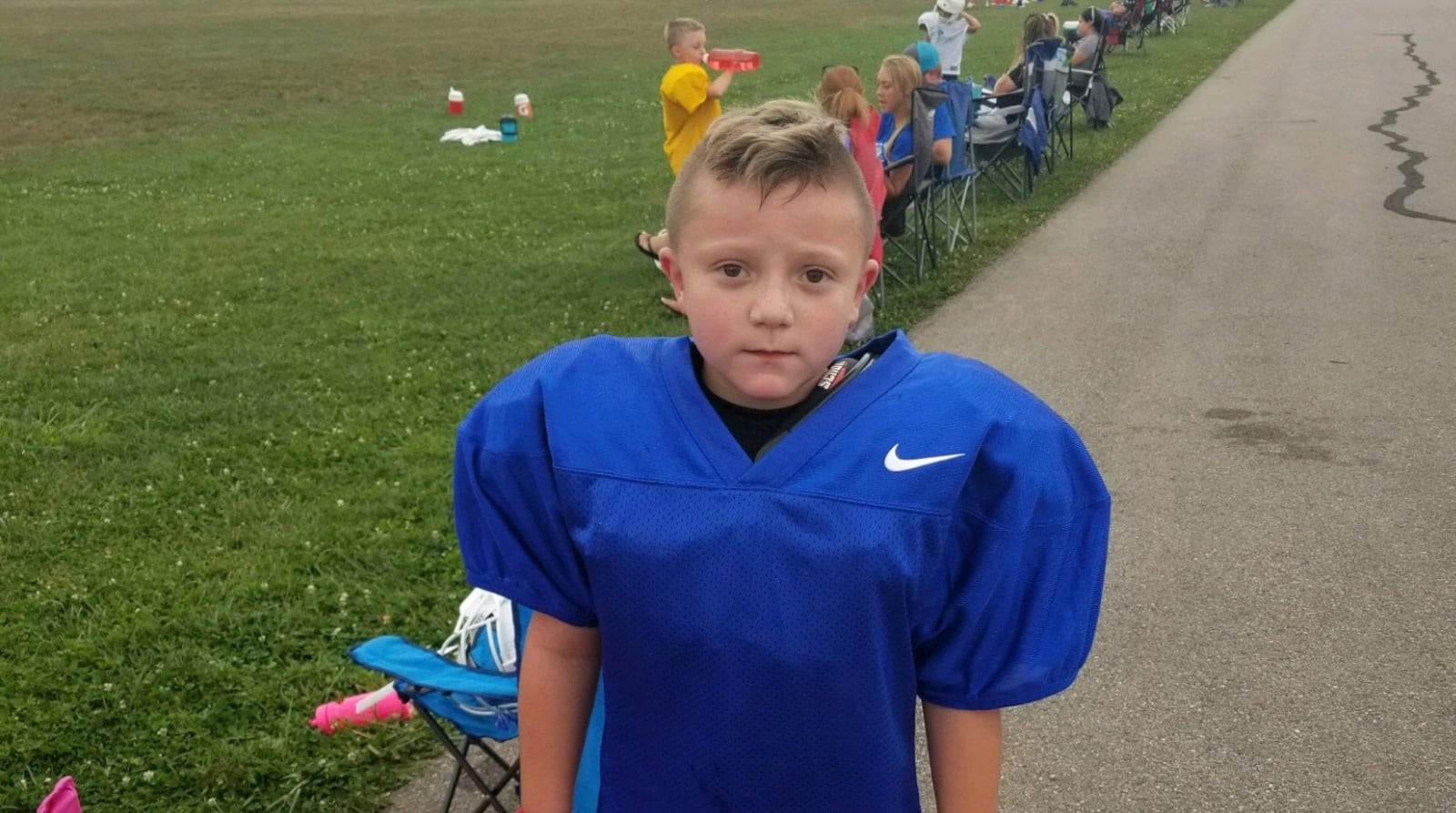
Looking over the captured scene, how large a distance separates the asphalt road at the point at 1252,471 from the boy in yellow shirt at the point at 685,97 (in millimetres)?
1875

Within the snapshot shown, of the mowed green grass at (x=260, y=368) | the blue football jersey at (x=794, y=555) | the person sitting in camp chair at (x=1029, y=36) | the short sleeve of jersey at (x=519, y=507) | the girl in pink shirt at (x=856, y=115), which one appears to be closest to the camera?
the blue football jersey at (x=794, y=555)

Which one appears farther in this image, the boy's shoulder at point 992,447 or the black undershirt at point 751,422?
the black undershirt at point 751,422

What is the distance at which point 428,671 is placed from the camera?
2.64m

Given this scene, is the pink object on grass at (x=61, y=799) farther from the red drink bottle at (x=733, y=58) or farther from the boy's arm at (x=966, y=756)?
the red drink bottle at (x=733, y=58)

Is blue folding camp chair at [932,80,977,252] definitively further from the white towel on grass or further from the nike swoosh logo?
the nike swoosh logo

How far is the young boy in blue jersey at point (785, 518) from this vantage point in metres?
1.48

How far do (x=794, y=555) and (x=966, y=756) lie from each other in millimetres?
378

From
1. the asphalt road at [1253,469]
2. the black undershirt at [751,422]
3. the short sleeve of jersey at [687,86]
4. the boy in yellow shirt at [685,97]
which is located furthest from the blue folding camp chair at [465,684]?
the short sleeve of jersey at [687,86]

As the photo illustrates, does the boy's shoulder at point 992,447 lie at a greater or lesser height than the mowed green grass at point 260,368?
greater

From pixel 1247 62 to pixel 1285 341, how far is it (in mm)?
15494

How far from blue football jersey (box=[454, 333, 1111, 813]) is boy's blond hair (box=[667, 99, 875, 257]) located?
191mm

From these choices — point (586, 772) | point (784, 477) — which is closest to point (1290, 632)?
point (586, 772)

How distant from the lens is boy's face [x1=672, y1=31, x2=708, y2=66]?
8.30 metres

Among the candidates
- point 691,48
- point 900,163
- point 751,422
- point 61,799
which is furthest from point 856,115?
point 751,422
